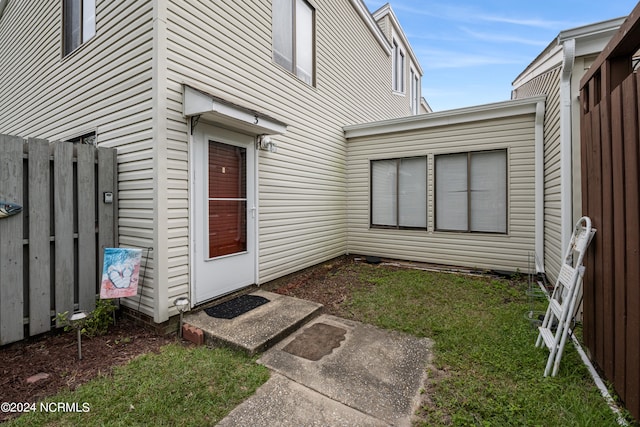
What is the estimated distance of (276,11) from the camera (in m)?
5.04

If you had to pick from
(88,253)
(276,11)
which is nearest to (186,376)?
(88,253)

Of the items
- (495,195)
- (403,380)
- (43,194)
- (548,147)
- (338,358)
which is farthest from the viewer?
(495,195)

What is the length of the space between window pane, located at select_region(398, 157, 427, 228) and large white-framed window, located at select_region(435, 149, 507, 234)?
27 centimetres

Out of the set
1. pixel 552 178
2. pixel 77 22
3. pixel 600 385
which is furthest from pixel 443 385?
pixel 77 22

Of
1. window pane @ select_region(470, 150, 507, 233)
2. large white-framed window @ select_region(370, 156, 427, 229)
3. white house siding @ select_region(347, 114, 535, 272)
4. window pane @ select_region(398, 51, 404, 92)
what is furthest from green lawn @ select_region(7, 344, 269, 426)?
window pane @ select_region(398, 51, 404, 92)

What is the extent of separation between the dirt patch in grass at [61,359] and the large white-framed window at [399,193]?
16.3 feet

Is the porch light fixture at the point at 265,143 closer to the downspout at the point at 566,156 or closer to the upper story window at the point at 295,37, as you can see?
the upper story window at the point at 295,37

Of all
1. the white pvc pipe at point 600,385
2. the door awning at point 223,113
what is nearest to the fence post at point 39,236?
the door awning at point 223,113

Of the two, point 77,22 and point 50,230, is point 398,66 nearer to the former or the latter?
point 77,22

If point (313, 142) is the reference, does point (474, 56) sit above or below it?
above

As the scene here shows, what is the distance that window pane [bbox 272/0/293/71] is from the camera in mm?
5004

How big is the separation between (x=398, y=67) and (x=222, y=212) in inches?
407

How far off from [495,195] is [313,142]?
3737mm

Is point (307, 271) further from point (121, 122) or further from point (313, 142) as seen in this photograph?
point (121, 122)
